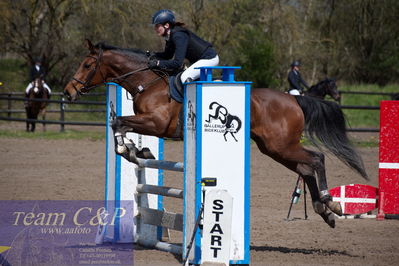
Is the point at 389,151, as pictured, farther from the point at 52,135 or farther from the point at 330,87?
the point at 52,135

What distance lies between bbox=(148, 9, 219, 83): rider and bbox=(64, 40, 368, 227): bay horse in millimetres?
256

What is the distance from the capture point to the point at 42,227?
6.78 metres

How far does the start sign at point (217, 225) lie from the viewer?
200 inches

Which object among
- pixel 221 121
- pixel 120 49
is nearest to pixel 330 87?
pixel 120 49

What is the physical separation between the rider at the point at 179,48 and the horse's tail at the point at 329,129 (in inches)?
42.1

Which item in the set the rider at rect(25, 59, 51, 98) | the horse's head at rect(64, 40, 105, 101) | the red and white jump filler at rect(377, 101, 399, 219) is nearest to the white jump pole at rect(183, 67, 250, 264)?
the horse's head at rect(64, 40, 105, 101)

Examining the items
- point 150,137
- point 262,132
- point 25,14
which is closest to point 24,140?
point 25,14

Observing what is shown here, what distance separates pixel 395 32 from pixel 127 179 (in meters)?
29.6

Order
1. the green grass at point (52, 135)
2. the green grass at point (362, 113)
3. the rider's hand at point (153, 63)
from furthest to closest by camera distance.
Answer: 1. the green grass at point (362, 113)
2. the green grass at point (52, 135)
3. the rider's hand at point (153, 63)

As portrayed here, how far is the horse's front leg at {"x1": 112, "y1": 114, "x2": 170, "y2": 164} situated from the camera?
6.57 metres

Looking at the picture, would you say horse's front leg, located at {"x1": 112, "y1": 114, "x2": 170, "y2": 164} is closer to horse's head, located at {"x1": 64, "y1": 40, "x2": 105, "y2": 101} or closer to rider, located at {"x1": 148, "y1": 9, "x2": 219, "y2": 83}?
rider, located at {"x1": 148, "y1": 9, "x2": 219, "y2": 83}

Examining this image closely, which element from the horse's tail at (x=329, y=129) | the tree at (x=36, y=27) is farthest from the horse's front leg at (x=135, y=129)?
the tree at (x=36, y=27)

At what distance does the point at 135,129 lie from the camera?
6684mm

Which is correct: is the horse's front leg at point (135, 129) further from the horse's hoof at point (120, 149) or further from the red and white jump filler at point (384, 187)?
the red and white jump filler at point (384, 187)
